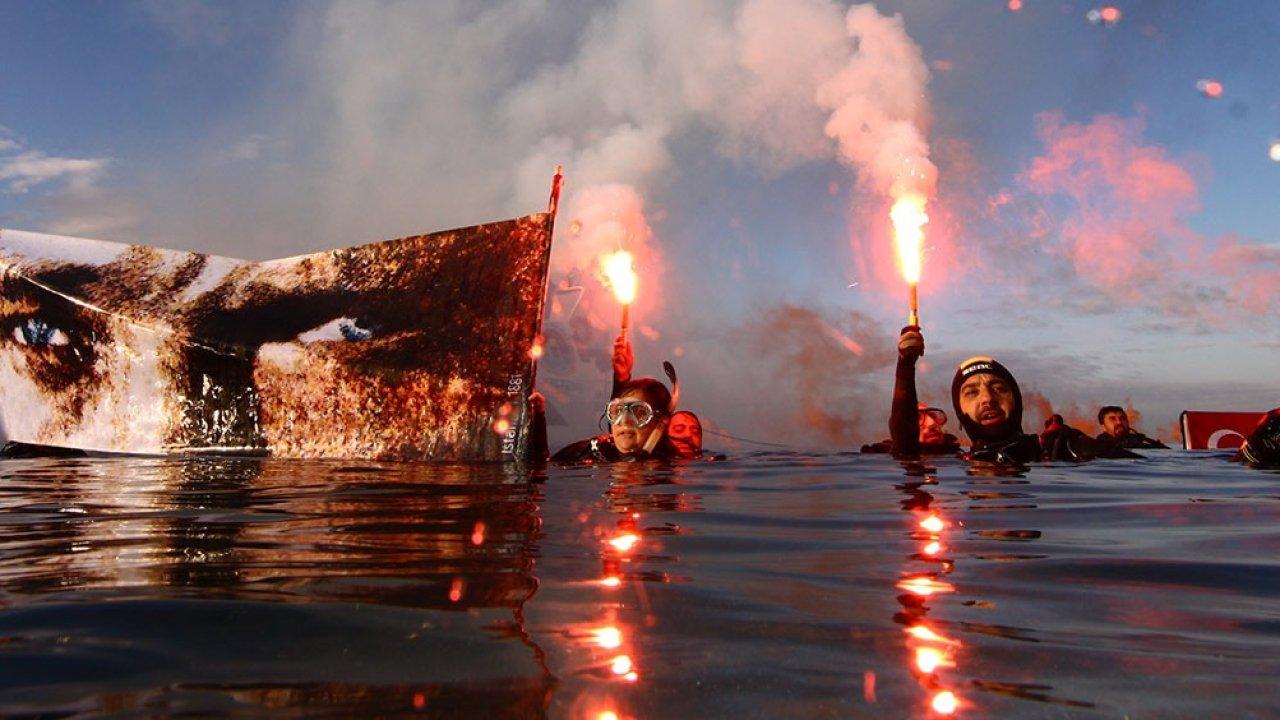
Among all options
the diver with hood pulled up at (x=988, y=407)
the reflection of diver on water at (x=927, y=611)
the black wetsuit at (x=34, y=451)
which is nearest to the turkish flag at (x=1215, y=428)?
the diver with hood pulled up at (x=988, y=407)

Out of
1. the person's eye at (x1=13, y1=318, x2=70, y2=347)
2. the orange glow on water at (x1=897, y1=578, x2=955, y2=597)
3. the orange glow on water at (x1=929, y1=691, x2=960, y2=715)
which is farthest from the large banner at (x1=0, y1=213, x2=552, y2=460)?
the orange glow on water at (x1=929, y1=691, x2=960, y2=715)

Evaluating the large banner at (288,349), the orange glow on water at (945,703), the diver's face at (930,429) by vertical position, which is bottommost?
the orange glow on water at (945,703)

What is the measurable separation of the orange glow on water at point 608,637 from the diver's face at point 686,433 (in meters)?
8.79

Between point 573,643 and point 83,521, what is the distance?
12.0 ft

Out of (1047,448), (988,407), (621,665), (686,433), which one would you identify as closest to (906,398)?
(988,407)

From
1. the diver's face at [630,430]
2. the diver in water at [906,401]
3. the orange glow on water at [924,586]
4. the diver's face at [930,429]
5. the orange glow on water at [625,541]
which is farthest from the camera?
the diver's face at [930,429]

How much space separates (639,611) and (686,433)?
8797mm

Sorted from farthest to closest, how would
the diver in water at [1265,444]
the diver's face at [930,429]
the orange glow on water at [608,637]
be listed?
the diver's face at [930,429]
the diver in water at [1265,444]
the orange glow on water at [608,637]

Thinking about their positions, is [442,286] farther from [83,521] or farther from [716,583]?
[716,583]

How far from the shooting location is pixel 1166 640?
1.96 metres

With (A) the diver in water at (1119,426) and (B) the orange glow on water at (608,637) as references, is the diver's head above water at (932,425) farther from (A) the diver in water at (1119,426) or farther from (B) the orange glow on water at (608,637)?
(B) the orange glow on water at (608,637)

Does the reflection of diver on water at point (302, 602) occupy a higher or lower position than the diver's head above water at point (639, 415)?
lower

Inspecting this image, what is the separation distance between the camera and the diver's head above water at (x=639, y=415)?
10.1 meters

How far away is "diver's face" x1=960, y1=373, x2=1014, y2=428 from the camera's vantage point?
8672 millimetres
